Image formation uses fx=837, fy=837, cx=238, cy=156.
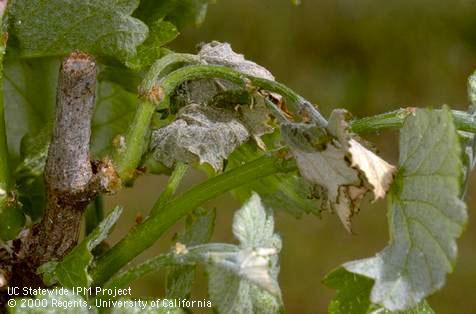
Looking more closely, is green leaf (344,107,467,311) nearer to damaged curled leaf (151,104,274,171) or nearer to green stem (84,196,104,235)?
damaged curled leaf (151,104,274,171)

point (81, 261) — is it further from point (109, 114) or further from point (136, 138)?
point (109, 114)

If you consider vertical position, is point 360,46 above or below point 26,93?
above

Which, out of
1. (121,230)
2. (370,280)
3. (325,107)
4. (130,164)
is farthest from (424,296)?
(325,107)

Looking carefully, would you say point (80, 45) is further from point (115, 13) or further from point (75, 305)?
point (75, 305)

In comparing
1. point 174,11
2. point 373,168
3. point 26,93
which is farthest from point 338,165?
point 26,93

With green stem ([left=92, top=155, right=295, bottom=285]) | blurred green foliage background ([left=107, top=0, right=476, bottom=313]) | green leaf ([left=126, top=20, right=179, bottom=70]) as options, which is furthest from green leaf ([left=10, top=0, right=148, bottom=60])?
blurred green foliage background ([left=107, top=0, right=476, bottom=313])
